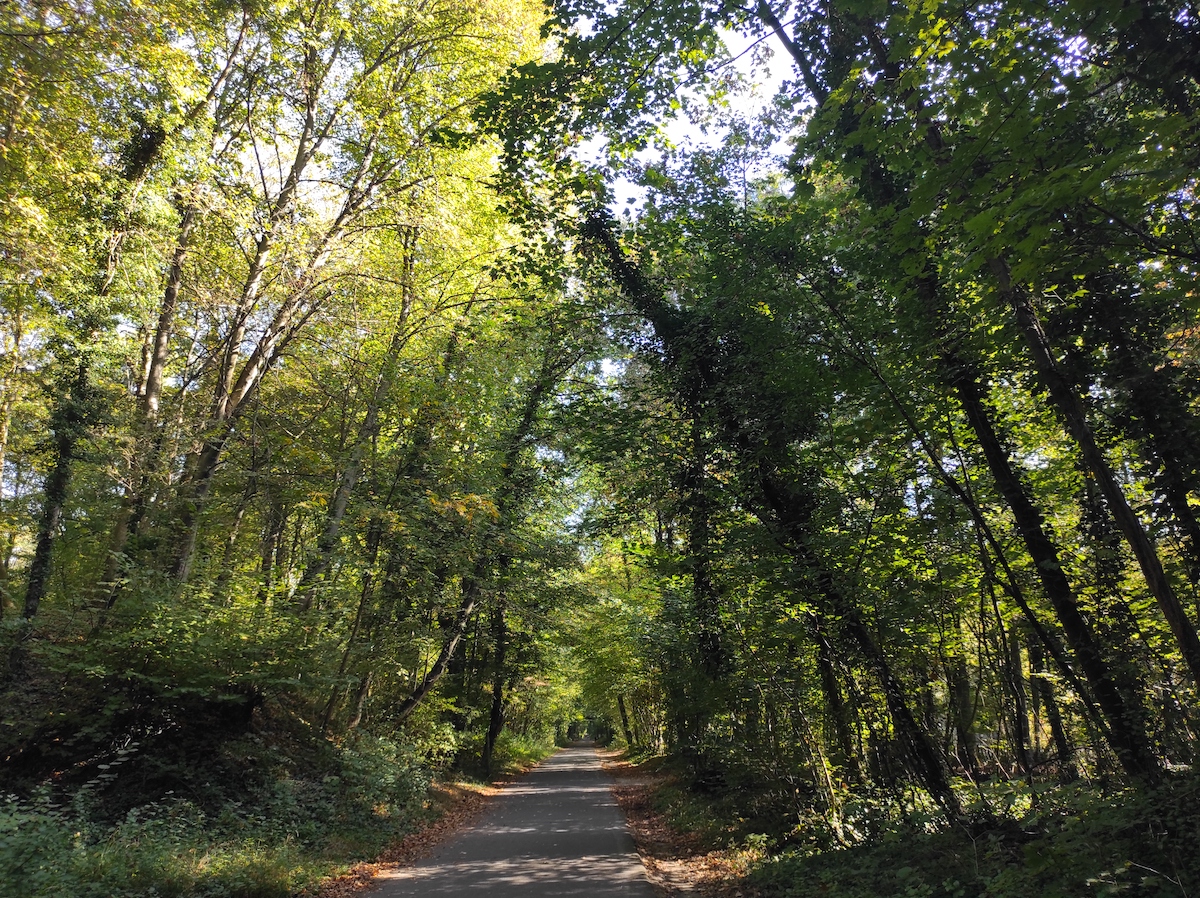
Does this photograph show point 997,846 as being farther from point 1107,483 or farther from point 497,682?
point 497,682

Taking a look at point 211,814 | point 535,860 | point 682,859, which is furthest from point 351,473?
point 682,859

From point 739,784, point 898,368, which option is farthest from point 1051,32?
point 739,784

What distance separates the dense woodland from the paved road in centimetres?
137

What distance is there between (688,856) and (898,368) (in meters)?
7.42

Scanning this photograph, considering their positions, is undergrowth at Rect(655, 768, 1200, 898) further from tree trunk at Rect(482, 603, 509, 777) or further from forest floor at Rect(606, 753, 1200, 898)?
tree trunk at Rect(482, 603, 509, 777)

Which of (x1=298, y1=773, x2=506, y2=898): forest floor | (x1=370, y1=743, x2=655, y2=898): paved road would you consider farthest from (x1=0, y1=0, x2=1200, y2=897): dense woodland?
(x1=370, y1=743, x2=655, y2=898): paved road

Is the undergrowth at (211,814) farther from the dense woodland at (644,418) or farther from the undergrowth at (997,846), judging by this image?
the undergrowth at (997,846)

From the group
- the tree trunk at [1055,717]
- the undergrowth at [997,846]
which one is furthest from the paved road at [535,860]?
the tree trunk at [1055,717]

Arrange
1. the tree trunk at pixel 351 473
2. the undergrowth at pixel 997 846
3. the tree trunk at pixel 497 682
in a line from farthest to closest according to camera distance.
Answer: the tree trunk at pixel 497 682 → the tree trunk at pixel 351 473 → the undergrowth at pixel 997 846

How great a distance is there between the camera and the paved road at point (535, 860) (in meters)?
6.77

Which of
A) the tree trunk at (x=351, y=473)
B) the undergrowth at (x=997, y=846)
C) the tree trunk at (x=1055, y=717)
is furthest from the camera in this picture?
the tree trunk at (x=351, y=473)

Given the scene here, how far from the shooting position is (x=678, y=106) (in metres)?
7.10

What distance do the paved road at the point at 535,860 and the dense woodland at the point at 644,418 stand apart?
1370 millimetres

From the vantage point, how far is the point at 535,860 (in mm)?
8203
